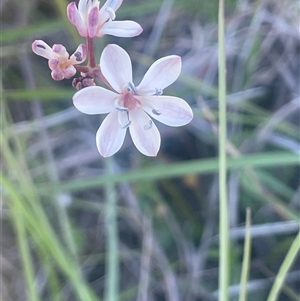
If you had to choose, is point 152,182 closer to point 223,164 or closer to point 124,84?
point 223,164

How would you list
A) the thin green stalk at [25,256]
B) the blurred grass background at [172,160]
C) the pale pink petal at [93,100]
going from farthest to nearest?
the blurred grass background at [172,160] → the thin green stalk at [25,256] → the pale pink petal at [93,100]

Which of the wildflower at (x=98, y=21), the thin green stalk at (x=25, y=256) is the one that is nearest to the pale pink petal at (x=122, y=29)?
the wildflower at (x=98, y=21)

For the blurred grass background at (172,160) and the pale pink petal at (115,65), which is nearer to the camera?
the pale pink petal at (115,65)

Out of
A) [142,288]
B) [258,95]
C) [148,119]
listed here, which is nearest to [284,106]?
[258,95]

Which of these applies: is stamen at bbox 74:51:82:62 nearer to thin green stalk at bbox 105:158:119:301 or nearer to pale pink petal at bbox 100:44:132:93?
pale pink petal at bbox 100:44:132:93

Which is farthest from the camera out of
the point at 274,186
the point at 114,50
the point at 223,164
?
the point at 274,186

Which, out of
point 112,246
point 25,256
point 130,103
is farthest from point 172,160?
point 130,103

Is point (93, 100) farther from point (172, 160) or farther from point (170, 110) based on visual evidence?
point (172, 160)

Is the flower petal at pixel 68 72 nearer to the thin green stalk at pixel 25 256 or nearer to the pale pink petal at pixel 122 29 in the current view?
the pale pink petal at pixel 122 29
